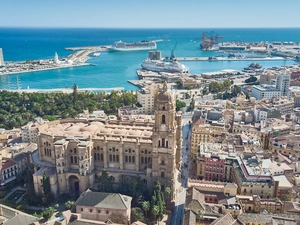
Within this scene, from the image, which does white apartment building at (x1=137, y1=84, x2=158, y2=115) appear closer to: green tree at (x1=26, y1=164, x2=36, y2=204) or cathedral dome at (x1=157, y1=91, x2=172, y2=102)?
green tree at (x1=26, y1=164, x2=36, y2=204)

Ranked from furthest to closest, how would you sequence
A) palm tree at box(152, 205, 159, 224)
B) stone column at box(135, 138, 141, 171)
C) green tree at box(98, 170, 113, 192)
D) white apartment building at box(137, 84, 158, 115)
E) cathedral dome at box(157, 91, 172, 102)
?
white apartment building at box(137, 84, 158, 115)
stone column at box(135, 138, 141, 171)
green tree at box(98, 170, 113, 192)
cathedral dome at box(157, 91, 172, 102)
palm tree at box(152, 205, 159, 224)

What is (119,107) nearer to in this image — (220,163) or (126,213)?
(220,163)

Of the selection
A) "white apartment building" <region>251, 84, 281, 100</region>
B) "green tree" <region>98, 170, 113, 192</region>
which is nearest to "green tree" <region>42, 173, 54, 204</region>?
"green tree" <region>98, 170, 113, 192</region>

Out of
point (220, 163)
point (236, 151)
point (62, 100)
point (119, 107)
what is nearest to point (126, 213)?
point (220, 163)

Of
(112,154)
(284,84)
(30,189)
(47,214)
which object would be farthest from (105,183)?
(284,84)

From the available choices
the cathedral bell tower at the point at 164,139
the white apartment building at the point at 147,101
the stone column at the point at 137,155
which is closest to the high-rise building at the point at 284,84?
the white apartment building at the point at 147,101

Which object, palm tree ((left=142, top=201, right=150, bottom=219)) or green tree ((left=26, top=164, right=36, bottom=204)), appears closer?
palm tree ((left=142, top=201, right=150, bottom=219))

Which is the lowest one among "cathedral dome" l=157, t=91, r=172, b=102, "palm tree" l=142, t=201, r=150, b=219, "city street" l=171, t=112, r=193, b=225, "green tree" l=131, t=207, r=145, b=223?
"city street" l=171, t=112, r=193, b=225
